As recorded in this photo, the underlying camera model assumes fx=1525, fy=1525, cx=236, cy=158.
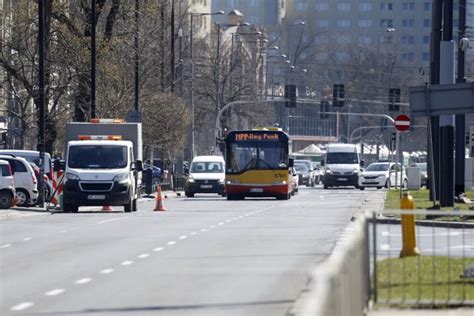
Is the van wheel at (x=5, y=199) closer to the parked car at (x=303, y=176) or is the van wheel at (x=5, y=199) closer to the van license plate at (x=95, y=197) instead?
the van license plate at (x=95, y=197)

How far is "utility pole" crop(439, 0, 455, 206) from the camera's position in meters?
38.7

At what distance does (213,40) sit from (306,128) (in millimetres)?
46310

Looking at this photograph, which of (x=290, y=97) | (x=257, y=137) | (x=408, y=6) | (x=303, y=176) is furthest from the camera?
(x=408, y=6)

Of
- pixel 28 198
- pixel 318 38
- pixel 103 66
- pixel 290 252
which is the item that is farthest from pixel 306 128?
pixel 290 252

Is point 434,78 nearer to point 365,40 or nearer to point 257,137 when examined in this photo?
point 257,137

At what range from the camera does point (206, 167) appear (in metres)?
66.9

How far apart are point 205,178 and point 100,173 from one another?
20980 millimetres

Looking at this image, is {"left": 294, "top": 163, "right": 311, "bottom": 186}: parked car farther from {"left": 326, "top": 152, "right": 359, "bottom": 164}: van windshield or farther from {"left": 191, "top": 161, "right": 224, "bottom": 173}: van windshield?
{"left": 191, "top": 161, "right": 224, "bottom": 173}: van windshield

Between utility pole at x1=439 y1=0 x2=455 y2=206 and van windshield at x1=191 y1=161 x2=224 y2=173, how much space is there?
86.9 feet

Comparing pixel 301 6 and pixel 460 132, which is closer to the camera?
pixel 460 132

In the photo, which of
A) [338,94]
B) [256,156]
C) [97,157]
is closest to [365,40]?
[338,94]

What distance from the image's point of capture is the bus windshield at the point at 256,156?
59.2 m

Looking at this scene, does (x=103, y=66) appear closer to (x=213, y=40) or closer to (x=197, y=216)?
(x=197, y=216)

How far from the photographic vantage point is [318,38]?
6708 inches
